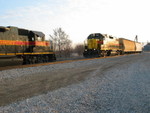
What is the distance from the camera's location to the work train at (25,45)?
10.9 meters

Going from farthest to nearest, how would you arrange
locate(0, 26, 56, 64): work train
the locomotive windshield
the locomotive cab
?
the locomotive windshield, the locomotive cab, locate(0, 26, 56, 64): work train

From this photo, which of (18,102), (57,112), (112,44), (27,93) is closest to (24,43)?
(27,93)

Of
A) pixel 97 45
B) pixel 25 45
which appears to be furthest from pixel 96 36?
pixel 25 45

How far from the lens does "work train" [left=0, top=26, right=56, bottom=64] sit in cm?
1091

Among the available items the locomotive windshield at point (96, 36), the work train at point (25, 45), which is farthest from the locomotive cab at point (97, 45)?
the work train at point (25, 45)

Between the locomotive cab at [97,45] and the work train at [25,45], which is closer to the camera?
the work train at [25,45]

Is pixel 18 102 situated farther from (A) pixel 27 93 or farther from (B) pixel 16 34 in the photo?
(B) pixel 16 34

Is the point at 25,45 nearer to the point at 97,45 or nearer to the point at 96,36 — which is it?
the point at 97,45

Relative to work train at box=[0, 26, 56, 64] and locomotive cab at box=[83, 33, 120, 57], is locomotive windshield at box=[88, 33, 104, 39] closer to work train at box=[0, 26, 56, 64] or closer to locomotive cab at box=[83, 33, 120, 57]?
locomotive cab at box=[83, 33, 120, 57]

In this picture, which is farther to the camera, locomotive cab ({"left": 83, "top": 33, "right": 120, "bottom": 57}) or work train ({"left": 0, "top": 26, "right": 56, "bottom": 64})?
locomotive cab ({"left": 83, "top": 33, "right": 120, "bottom": 57})

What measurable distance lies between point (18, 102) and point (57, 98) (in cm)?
113

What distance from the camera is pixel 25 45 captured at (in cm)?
1266

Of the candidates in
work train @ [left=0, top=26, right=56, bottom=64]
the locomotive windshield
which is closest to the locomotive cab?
the locomotive windshield

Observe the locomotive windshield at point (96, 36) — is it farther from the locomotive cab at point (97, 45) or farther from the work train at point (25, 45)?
the work train at point (25, 45)
